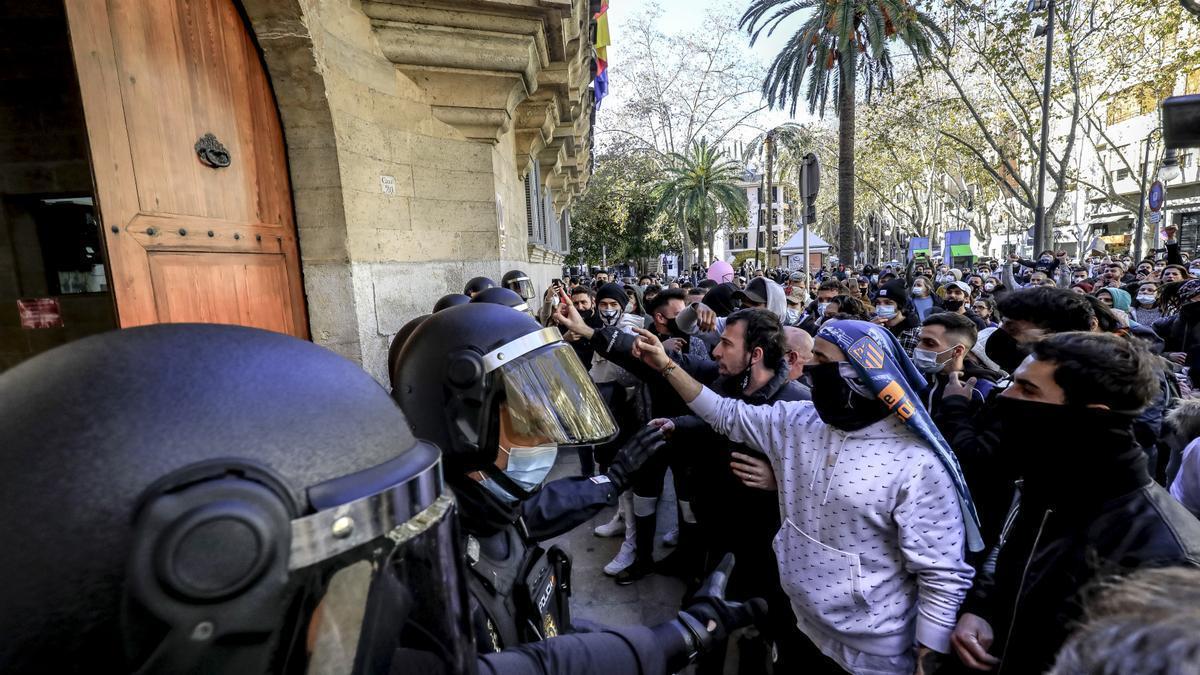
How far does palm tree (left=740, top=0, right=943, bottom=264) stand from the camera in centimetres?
1416

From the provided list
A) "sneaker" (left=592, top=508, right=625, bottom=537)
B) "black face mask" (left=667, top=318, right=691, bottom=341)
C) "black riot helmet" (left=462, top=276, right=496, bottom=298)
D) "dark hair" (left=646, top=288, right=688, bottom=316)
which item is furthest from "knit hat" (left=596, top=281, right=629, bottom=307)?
"sneaker" (left=592, top=508, right=625, bottom=537)

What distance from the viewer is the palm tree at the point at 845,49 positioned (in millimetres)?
14164

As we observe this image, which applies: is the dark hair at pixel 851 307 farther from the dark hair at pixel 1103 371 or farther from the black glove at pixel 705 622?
the black glove at pixel 705 622

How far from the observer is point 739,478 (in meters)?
2.32

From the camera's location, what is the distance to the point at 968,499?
174 centimetres

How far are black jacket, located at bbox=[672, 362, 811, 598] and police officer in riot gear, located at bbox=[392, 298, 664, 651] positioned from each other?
104 centimetres

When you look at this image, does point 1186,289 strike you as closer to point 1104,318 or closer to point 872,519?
point 1104,318

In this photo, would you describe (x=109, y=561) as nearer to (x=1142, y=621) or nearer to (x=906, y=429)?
(x=1142, y=621)

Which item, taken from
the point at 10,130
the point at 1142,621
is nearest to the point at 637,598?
the point at 1142,621

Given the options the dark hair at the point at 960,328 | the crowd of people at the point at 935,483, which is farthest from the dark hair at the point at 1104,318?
the dark hair at the point at 960,328

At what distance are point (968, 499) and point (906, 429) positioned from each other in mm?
279

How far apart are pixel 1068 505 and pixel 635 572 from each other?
2583mm

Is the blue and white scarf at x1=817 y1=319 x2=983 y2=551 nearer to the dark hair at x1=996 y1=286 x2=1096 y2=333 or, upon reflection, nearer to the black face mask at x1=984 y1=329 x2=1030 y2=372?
the dark hair at x1=996 y1=286 x2=1096 y2=333

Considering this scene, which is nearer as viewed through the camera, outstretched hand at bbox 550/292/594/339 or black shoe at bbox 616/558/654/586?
outstretched hand at bbox 550/292/594/339
